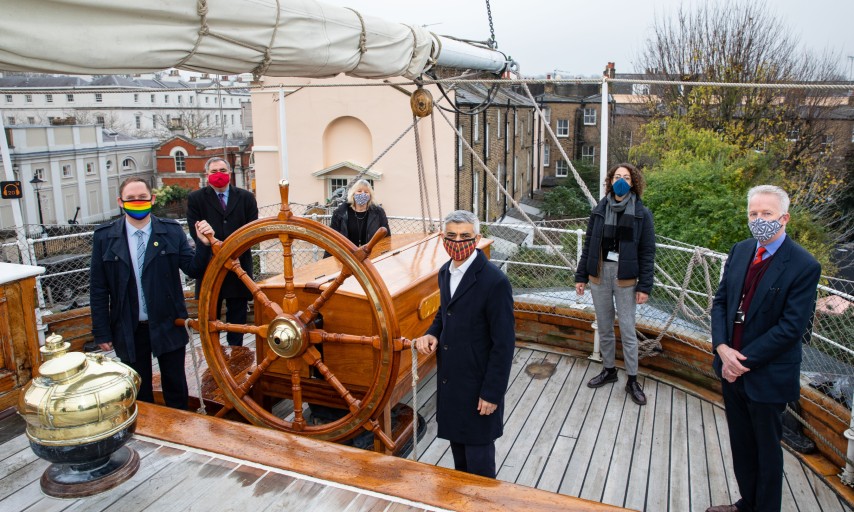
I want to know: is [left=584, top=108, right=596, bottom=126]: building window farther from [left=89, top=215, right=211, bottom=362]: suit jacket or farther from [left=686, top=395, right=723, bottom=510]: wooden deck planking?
[left=89, top=215, right=211, bottom=362]: suit jacket

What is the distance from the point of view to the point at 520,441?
10.4ft

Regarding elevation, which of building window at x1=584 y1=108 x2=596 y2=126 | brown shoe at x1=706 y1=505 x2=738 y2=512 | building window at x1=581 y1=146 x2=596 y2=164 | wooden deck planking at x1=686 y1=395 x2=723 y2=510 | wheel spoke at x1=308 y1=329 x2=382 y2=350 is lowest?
wooden deck planking at x1=686 y1=395 x2=723 y2=510

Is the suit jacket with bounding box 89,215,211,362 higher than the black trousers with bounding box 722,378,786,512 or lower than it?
higher

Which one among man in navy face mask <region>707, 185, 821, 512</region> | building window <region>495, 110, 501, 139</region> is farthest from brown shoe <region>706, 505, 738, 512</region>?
building window <region>495, 110, 501, 139</region>

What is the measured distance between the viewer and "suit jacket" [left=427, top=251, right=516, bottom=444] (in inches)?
88.0

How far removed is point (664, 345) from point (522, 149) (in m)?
23.6

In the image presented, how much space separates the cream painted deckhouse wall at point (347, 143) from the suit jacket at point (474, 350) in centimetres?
1263

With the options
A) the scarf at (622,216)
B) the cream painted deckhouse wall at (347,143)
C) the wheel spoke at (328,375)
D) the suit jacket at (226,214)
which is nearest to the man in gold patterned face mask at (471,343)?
the wheel spoke at (328,375)

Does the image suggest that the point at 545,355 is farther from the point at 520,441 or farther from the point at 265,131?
the point at 265,131

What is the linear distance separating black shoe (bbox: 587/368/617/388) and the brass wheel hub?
191cm

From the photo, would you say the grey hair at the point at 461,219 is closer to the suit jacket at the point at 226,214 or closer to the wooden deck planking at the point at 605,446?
the wooden deck planking at the point at 605,446

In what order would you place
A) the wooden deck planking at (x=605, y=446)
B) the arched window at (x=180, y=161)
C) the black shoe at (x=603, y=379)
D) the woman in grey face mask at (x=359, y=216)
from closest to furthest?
the wooden deck planking at (x=605, y=446)
the black shoe at (x=603, y=379)
the woman in grey face mask at (x=359, y=216)
the arched window at (x=180, y=161)

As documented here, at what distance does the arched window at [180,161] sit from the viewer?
1407 inches

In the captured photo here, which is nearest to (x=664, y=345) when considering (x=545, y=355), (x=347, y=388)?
(x=545, y=355)
